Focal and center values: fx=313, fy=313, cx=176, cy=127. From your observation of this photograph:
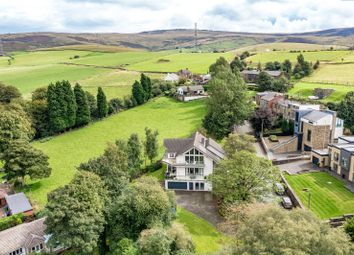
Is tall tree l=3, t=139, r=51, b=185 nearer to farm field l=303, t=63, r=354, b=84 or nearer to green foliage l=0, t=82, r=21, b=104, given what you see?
green foliage l=0, t=82, r=21, b=104

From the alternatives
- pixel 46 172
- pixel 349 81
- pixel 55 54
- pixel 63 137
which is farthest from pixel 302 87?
pixel 55 54

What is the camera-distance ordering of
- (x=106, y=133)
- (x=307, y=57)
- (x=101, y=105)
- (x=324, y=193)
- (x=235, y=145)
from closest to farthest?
(x=324, y=193) < (x=235, y=145) < (x=106, y=133) < (x=101, y=105) < (x=307, y=57)

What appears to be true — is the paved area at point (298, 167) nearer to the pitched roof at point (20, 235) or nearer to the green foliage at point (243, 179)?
the green foliage at point (243, 179)

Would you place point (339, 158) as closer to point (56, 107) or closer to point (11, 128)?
point (11, 128)

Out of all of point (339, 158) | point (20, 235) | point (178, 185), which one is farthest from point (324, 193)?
point (20, 235)

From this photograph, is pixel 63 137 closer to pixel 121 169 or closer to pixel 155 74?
pixel 121 169

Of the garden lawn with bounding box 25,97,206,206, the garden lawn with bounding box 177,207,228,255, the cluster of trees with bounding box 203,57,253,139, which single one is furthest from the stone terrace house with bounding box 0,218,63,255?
the cluster of trees with bounding box 203,57,253,139

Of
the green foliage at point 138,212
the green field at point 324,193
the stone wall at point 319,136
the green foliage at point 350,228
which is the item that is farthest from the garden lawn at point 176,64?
the green foliage at point 350,228
